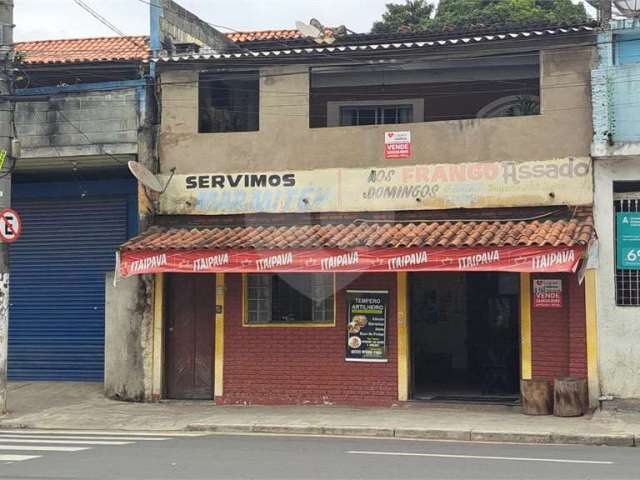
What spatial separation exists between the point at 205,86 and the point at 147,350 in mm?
5297

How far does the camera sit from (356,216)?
54.5 feet

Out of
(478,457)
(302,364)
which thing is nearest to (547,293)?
(302,364)

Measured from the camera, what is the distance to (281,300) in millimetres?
17047

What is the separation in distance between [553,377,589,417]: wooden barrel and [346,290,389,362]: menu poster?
123 inches

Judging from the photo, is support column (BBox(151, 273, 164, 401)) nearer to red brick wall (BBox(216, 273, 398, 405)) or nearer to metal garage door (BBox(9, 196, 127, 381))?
red brick wall (BBox(216, 273, 398, 405))

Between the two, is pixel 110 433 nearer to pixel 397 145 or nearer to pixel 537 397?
pixel 537 397

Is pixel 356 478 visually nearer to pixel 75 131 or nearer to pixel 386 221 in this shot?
pixel 386 221

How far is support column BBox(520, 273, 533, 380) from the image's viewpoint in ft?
50.9

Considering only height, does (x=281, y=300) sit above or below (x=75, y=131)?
below

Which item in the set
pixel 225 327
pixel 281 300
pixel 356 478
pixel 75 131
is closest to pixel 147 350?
pixel 225 327

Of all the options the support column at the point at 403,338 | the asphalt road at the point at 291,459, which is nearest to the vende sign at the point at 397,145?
the support column at the point at 403,338

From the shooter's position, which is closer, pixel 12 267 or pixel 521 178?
pixel 521 178

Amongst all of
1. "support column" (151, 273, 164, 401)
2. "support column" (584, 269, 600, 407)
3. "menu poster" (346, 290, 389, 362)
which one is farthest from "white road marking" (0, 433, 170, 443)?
Result: "support column" (584, 269, 600, 407)

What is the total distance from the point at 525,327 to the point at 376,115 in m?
5.64
